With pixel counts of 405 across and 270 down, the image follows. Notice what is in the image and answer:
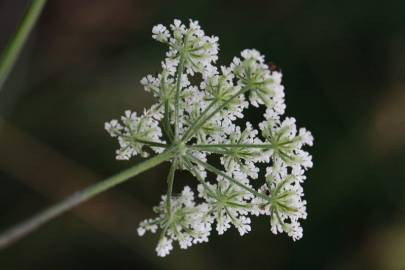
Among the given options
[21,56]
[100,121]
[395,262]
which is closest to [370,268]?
[395,262]

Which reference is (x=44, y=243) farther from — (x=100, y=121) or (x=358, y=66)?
(x=358, y=66)

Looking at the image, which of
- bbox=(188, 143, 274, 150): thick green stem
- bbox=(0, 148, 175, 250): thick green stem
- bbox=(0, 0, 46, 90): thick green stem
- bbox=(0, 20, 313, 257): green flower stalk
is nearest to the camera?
bbox=(0, 148, 175, 250): thick green stem

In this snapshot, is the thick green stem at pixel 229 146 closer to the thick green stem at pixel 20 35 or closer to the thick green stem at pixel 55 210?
the thick green stem at pixel 55 210

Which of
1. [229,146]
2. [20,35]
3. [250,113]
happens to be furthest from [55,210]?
[250,113]

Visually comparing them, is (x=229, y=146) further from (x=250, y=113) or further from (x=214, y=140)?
(x=250, y=113)

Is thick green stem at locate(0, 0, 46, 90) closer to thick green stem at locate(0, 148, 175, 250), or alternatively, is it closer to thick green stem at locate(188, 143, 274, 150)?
thick green stem at locate(0, 148, 175, 250)

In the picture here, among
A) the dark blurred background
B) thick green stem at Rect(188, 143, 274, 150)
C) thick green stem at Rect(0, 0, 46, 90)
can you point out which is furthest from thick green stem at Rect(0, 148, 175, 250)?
the dark blurred background

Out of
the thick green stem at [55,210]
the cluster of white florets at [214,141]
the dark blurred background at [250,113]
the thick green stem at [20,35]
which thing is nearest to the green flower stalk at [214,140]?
the cluster of white florets at [214,141]

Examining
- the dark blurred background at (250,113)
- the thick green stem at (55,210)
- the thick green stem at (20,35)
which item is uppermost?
the dark blurred background at (250,113)
